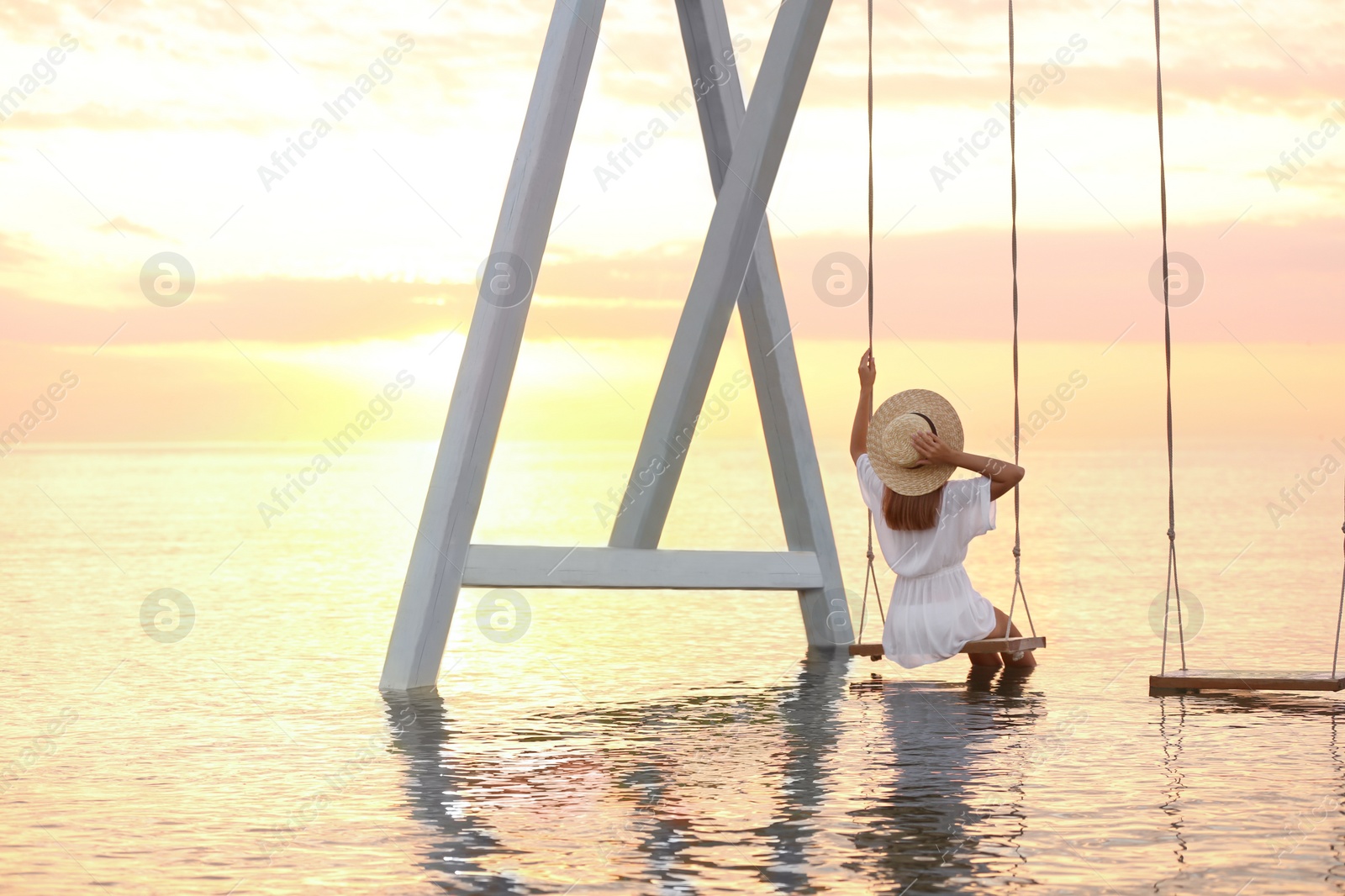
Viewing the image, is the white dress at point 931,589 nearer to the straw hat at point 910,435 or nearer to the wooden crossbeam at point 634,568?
the straw hat at point 910,435

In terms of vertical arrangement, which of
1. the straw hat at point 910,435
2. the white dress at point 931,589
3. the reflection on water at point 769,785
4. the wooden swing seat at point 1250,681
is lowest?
the reflection on water at point 769,785

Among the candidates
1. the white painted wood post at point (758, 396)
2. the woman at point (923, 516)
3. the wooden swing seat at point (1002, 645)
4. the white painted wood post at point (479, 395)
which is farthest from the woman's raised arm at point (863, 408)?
the white painted wood post at point (479, 395)

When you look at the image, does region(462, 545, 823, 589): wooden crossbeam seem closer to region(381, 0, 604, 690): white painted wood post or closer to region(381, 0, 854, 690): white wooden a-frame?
region(381, 0, 854, 690): white wooden a-frame

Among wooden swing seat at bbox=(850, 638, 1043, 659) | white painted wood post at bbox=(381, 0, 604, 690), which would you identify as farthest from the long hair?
white painted wood post at bbox=(381, 0, 604, 690)

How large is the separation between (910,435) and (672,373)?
93.2 inches

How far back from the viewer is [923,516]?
350 inches

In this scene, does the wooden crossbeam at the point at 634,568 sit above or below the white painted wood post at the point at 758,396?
below

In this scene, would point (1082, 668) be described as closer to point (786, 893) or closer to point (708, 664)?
point (708, 664)

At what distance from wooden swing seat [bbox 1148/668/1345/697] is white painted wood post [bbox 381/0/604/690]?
3726mm

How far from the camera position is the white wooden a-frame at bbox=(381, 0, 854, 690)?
30.2 ft

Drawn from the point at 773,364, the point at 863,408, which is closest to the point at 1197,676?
the point at 863,408

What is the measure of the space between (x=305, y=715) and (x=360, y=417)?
688cm

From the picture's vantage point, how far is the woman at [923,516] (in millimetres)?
8766

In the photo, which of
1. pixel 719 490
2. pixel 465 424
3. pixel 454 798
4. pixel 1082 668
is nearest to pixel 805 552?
pixel 1082 668
